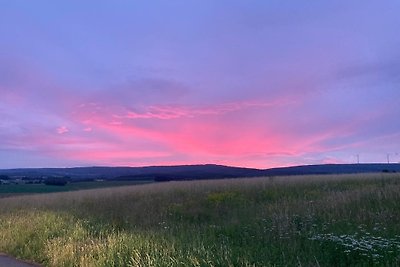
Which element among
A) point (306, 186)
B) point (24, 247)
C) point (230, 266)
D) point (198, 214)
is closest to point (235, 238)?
point (230, 266)

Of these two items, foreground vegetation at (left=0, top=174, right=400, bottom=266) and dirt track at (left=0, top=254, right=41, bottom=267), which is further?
dirt track at (left=0, top=254, right=41, bottom=267)

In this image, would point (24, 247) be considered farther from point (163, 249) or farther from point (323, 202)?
point (323, 202)

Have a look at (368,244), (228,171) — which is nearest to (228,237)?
(368,244)

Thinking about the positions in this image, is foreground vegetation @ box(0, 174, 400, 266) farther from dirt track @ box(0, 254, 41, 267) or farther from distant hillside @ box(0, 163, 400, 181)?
distant hillside @ box(0, 163, 400, 181)

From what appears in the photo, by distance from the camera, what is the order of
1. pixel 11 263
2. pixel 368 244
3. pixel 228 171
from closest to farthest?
1. pixel 368 244
2. pixel 11 263
3. pixel 228 171

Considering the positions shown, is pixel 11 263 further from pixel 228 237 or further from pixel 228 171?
pixel 228 171

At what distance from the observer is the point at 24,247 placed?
47.2 feet

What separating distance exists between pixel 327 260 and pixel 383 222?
3.23 metres

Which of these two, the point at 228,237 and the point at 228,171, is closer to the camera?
the point at 228,237

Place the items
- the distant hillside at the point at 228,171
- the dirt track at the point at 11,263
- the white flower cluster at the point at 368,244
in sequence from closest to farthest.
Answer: the white flower cluster at the point at 368,244
the dirt track at the point at 11,263
the distant hillside at the point at 228,171

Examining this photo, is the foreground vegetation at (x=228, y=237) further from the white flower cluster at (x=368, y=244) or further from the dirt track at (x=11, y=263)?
the dirt track at (x=11, y=263)

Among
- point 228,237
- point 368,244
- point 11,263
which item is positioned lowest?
point 11,263

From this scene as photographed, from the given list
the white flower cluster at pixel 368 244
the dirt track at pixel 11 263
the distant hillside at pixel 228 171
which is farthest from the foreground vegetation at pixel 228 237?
the distant hillside at pixel 228 171

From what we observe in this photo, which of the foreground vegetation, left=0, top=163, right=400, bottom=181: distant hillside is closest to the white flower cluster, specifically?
the foreground vegetation
